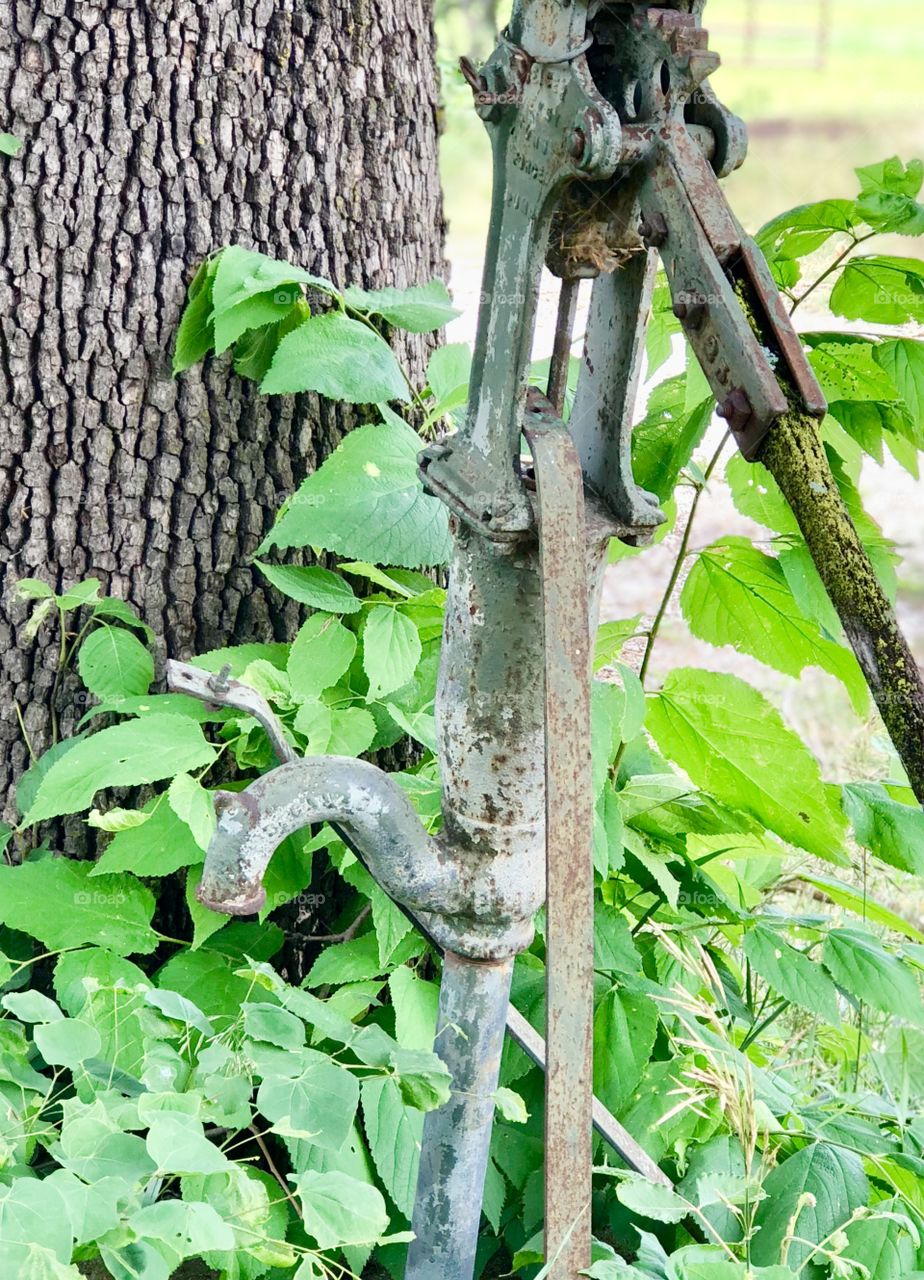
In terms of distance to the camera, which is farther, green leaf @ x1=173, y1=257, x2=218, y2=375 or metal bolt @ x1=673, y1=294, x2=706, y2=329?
green leaf @ x1=173, y1=257, x2=218, y2=375

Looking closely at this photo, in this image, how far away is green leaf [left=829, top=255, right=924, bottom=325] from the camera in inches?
54.1

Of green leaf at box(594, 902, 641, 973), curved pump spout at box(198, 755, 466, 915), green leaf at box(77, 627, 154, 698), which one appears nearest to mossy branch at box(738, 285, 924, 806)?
curved pump spout at box(198, 755, 466, 915)

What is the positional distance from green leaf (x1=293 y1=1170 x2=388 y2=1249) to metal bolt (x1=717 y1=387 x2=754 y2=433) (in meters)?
0.66

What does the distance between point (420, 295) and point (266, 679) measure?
529mm

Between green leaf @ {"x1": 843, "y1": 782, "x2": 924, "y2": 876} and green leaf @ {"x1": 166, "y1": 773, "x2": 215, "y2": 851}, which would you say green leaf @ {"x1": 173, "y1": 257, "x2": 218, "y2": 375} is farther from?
green leaf @ {"x1": 843, "y1": 782, "x2": 924, "y2": 876}

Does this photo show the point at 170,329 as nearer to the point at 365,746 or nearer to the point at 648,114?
the point at 365,746

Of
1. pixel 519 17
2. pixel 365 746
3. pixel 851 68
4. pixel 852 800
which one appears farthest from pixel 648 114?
pixel 851 68

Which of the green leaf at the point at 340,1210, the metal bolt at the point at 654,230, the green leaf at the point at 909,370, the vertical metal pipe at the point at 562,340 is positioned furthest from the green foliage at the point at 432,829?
the metal bolt at the point at 654,230

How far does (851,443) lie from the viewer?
57.1 inches

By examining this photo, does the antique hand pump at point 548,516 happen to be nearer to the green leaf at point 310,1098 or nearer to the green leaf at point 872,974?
the green leaf at point 310,1098

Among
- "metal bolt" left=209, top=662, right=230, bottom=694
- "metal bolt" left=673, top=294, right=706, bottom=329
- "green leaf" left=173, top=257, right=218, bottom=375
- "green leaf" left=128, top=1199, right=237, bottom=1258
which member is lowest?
"green leaf" left=128, top=1199, right=237, bottom=1258

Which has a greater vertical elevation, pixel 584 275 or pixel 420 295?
pixel 584 275

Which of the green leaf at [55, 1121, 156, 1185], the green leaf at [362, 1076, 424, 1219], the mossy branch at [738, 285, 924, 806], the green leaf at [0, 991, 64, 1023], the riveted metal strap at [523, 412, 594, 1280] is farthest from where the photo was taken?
the green leaf at [362, 1076, 424, 1219]

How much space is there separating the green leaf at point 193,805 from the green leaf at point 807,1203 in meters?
0.69
